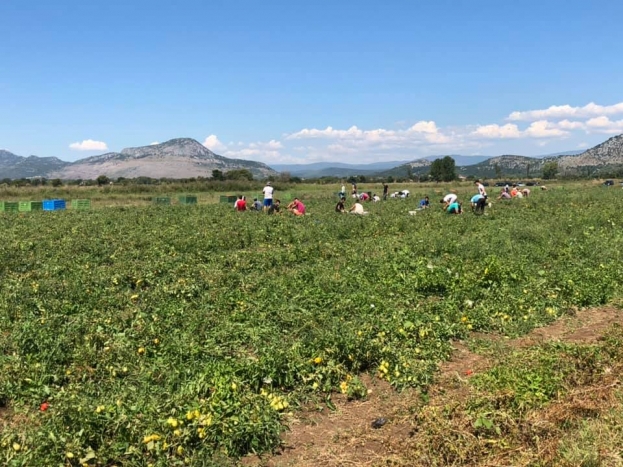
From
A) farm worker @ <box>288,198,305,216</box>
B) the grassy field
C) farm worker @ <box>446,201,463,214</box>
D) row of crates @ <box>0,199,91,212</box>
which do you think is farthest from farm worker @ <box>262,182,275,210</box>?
row of crates @ <box>0,199,91,212</box>

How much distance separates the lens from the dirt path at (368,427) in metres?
4.30

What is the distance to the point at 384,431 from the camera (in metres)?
4.69

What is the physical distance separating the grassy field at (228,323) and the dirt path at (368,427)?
0.53 feet

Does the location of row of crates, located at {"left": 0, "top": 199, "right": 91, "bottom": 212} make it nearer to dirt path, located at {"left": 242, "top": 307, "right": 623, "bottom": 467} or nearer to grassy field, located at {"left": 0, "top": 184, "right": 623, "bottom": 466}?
grassy field, located at {"left": 0, "top": 184, "right": 623, "bottom": 466}

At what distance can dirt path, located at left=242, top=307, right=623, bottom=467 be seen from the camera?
14.1 ft

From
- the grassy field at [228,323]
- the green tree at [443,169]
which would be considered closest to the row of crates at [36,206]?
the grassy field at [228,323]

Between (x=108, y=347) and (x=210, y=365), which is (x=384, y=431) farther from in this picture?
(x=108, y=347)

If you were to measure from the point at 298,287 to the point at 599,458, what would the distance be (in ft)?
19.9

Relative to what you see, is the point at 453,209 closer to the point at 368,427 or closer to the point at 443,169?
the point at 368,427

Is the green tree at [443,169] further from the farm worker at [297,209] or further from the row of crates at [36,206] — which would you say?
the farm worker at [297,209]

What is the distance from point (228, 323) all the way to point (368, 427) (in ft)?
10.4

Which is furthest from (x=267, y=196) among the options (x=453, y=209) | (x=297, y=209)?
(x=453, y=209)

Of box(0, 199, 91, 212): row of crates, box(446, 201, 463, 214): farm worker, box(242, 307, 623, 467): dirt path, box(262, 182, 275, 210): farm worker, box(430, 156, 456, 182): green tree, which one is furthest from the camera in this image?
box(430, 156, 456, 182): green tree

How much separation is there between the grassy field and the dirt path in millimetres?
162
